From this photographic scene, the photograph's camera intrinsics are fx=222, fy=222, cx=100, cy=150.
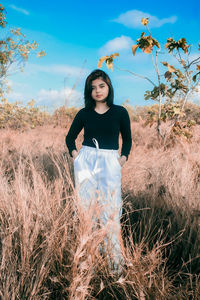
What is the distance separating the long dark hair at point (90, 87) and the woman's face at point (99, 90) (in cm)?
4

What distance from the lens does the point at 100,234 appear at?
126 centimetres

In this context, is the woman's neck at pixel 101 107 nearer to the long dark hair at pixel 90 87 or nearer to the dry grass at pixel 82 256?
the long dark hair at pixel 90 87

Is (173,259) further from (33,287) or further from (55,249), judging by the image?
(33,287)

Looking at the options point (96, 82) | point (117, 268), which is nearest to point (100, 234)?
point (117, 268)

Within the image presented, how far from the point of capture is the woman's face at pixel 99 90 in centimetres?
197

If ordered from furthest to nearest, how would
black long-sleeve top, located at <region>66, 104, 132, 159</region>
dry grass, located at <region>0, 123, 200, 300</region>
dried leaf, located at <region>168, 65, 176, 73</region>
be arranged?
1. dried leaf, located at <region>168, 65, 176, 73</region>
2. black long-sleeve top, located at <region>66, 104, 132, 159</region>
3. dry grass, located at <region>0, 123, 200, 300</region>

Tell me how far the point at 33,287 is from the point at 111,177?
91 cm

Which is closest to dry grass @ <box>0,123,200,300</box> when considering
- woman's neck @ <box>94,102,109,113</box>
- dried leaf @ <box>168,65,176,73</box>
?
woman's neck @ <box>94,102,109,113</box>

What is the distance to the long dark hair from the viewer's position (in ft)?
6.65

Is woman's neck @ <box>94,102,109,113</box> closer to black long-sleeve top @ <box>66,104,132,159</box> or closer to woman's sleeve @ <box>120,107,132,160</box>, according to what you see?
black long-sleeve top @ <box>66,104,132,159</box>

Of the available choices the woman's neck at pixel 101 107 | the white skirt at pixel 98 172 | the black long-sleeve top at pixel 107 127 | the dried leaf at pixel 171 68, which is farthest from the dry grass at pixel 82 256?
the dried leaf at pixel 171 68

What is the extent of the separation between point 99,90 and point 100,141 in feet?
1.48

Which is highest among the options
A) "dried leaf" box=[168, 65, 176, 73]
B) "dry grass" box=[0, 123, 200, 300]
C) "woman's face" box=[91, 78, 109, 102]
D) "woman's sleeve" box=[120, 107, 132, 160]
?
"dried leaf" box=[168, 65, 176, 73]

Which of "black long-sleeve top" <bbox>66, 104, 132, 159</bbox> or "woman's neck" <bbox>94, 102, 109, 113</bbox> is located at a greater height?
"woman's neck" <bbox>94, 102, 109, 113</bbox>
